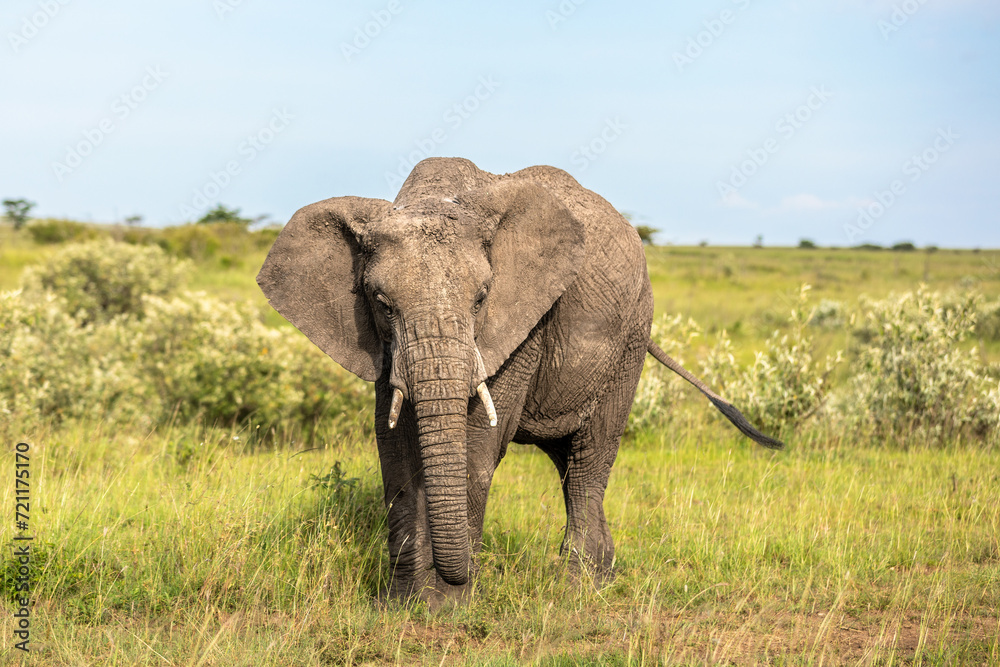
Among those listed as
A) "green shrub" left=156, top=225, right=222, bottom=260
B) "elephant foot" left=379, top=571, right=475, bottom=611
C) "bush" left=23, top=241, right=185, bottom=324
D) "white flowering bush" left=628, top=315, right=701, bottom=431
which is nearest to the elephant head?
"elephant foot" left=379, top=571, right=475, bottom=611

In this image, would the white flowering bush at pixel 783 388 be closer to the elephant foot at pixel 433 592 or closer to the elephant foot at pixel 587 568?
the elephant foot at pixel 587 568

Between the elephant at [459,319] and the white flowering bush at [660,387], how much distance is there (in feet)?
15.1

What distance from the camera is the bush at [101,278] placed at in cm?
1795

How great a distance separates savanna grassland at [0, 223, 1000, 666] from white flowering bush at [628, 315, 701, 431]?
49 mm

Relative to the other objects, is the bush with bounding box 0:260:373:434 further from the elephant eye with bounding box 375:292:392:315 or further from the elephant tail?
the elephant eye with bounding box 375:292:392:315

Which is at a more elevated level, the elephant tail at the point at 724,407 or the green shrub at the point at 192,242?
the green shrub at the point at 192,242

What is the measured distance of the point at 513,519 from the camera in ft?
21.4

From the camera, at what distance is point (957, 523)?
23.6 feet

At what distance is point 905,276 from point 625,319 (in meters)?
44.8

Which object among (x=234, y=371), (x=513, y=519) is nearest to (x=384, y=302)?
(x=513, y=519)

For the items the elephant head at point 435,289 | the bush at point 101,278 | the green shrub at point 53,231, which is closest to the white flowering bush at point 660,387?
the elephant head at point 435,289

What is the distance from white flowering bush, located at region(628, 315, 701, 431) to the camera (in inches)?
418

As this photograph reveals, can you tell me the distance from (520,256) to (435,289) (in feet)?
2.38

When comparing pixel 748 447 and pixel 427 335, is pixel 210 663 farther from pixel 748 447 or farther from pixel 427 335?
pixel 748 447
